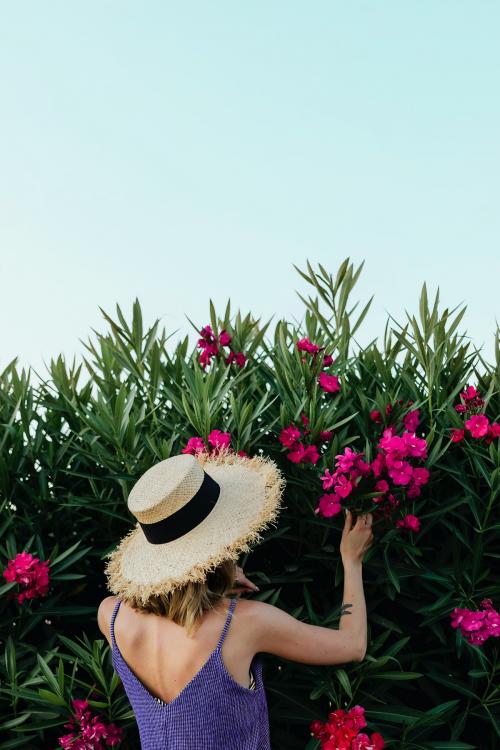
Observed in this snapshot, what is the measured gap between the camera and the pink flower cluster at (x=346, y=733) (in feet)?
7.56

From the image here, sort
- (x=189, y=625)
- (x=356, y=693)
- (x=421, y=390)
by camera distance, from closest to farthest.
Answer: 1. (x=189, y=625)
2. (x=356, y=693)
3. (x=421, y=390)

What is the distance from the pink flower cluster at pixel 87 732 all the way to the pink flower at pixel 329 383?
4.30 feet

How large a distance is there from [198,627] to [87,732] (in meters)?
0.84

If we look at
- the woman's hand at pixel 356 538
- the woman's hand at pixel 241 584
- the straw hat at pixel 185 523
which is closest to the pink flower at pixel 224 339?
the woman's hand at pixel 356 538

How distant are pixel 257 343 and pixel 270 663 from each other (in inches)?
51.3

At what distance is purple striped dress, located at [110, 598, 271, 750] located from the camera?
1932 mm

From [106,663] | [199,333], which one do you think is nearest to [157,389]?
[199,333]

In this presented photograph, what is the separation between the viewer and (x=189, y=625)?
6.36 ft

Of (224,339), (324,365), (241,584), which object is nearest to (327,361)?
(324,365)

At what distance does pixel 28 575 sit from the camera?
2678mm

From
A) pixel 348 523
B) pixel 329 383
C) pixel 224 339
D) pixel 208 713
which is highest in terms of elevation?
pixel 224 339

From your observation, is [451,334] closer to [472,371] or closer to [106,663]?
[472,371]

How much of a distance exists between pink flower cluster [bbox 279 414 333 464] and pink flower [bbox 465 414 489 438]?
1.64ft

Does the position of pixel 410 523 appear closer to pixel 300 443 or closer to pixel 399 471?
pixel 399 471
